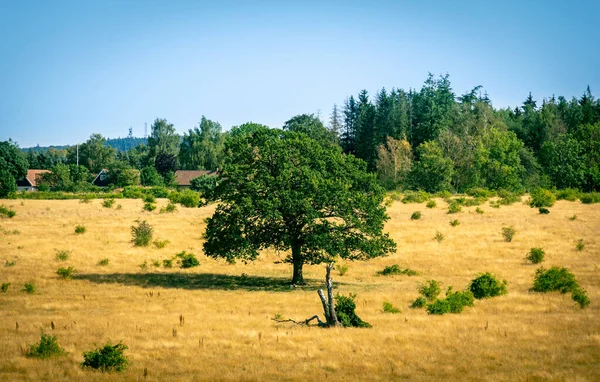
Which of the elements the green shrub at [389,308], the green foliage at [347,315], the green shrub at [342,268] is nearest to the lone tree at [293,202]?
the green shrub at [342,268]

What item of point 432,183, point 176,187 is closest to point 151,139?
point 176,187

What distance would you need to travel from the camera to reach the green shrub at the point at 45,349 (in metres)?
18.5

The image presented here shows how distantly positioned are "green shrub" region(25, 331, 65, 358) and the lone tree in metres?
14.8

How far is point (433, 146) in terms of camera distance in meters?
104

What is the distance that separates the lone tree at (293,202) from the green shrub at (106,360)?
1535 centimetres

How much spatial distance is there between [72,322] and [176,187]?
102965 mm

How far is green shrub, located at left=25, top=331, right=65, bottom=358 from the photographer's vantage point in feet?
60.7

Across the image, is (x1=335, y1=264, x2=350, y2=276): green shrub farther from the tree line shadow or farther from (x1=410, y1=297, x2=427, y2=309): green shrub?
(x1=410, y1=297, x2=427, y2=309): green shrub

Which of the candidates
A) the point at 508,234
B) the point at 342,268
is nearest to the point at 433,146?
the point at 508,234

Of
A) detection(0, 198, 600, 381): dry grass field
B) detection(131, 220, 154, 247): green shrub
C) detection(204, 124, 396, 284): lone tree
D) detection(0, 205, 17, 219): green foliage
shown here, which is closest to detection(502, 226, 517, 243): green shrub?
detection(0, 198, 600, 381): dry grass field

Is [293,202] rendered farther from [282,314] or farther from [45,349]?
[45,349]

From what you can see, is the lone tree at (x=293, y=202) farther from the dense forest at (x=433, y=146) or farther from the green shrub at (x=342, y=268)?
the dense forest at (x=433, y=146)

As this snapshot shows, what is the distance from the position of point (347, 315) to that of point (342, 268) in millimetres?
15936

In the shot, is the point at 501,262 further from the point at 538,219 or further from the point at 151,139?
the point at 151,139
